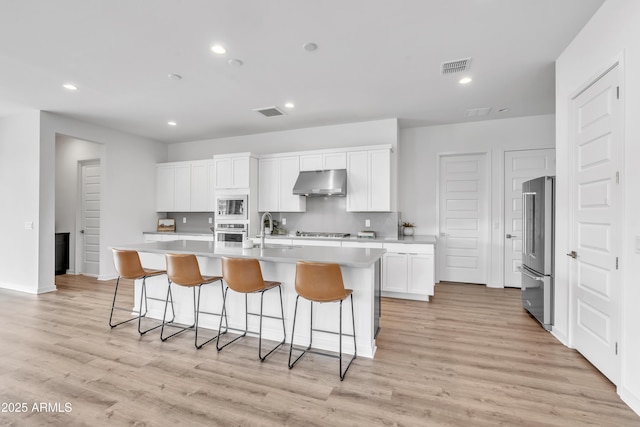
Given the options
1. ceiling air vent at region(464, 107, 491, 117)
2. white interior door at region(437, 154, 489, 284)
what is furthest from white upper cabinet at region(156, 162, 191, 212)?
ceiling air vent at region(464, 107, 491, 117)

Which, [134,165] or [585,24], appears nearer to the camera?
[585,24]

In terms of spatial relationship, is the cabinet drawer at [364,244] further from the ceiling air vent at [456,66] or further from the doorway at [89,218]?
the doorway at [89,218]

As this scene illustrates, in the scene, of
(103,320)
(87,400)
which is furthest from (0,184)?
(87,400)

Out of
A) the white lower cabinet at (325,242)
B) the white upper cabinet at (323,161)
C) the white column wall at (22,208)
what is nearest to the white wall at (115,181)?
the white column wall at (22,208)

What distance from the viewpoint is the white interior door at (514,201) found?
5.19 meters

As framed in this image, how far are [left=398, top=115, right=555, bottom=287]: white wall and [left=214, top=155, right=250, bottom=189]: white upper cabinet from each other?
9.43 feet

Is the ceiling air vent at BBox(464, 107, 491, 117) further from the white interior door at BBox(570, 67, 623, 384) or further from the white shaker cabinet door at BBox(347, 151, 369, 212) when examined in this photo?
the white interior door at BBox(570, 67, 623, 384)

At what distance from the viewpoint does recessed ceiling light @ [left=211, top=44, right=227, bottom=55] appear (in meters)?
3.01

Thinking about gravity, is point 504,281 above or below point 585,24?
below

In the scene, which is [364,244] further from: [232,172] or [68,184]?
[68,184]

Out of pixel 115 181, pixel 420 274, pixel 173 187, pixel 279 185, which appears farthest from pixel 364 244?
pixel 115 181

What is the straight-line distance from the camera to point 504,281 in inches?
209

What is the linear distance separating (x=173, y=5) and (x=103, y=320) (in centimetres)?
353

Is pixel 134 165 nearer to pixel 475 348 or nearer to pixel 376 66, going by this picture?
pixel 376 66
